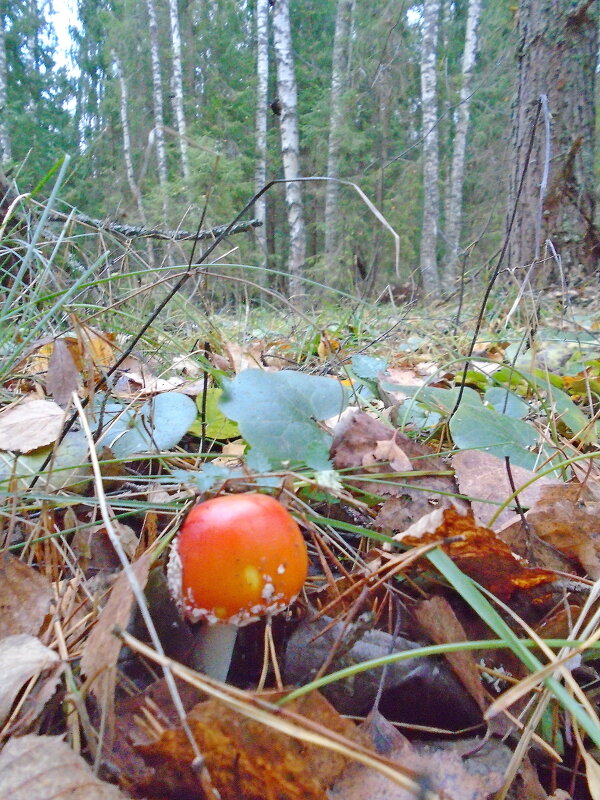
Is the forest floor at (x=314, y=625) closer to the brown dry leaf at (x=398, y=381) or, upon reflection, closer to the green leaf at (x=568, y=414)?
the green leaf at (x=568, y=414)

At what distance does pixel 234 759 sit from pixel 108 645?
0.46ft

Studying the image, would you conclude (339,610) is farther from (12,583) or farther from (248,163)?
(248,163)

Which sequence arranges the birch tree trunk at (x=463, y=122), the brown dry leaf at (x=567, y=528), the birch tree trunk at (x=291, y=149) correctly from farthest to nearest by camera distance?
the birch tree trunk at (x=463, y=122)
the birch tree trunk at (x=291, y=149)
the brown dry leaf at (x=567, y=528)

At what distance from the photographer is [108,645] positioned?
461 millimetres

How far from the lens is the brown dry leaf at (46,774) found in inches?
15.9

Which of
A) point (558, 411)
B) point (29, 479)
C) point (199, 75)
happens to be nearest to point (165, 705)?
point (29, 479)

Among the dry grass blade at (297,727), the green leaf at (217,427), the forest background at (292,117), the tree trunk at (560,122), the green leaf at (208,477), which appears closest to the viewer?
the dry grass blade at (297,727)

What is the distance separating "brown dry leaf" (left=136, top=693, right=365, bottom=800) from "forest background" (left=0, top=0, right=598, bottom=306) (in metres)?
5.46

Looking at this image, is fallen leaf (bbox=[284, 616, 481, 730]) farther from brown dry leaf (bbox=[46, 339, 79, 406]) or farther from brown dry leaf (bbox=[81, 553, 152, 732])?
brown dry leaf (bbox=[46, 339, 79, 406])

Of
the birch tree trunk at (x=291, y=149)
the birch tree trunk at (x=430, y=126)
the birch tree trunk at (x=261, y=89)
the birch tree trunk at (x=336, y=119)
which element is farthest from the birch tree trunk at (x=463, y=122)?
the birch tree trunk at (x=261, y=89)

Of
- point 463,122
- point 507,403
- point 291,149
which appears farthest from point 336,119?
point 507,403

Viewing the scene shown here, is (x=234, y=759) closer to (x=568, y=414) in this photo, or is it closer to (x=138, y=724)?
(x=138, y=724)

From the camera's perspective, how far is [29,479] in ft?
2.54

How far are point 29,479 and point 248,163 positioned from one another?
36.3ft
